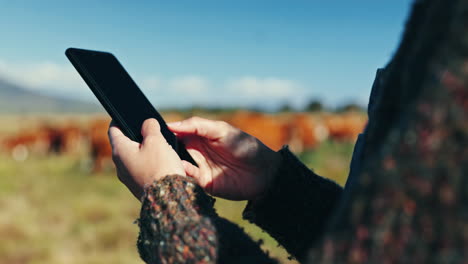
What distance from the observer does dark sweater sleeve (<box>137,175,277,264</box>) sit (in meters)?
0.98

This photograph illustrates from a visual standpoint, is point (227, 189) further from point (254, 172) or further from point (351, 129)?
point (351, 129)

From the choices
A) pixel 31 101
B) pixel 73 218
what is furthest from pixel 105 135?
pixel 31 101

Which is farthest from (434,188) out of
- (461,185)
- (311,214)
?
(311,214)

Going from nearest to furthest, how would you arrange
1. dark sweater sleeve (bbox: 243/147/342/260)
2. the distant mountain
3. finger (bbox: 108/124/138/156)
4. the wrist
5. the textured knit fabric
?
1. the textured knit fabric
2. finger (bbox: 108/124/138/156)
3. dark sweater sleeve (bbox: 243/147/342/260)
4. the wrist
5. the distant mountain

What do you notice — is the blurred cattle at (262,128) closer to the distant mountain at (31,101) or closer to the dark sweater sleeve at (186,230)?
the dark sweater sleeve at (186,230)

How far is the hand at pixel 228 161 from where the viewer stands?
1687 millimetres

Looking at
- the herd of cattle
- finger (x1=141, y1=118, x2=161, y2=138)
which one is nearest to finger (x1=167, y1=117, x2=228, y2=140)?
finger (x1=141, y1=118, x2=161, y2=138)

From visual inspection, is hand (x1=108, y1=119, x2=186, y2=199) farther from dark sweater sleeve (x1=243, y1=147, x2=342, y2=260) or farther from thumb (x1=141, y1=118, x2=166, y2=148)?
dark sweater sleeve (x1=243, y1=147, x2=342, y2=260)

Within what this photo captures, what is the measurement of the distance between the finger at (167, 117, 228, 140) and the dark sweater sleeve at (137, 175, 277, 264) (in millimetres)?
584

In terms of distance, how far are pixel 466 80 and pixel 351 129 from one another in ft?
67.7

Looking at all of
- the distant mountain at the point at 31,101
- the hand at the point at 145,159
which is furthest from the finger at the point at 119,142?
the distant mountain at the point at 31,101

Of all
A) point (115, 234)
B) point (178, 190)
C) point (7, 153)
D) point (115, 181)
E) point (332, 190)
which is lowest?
point (178, 190)

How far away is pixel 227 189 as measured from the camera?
172 cm

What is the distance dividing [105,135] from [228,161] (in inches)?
480
